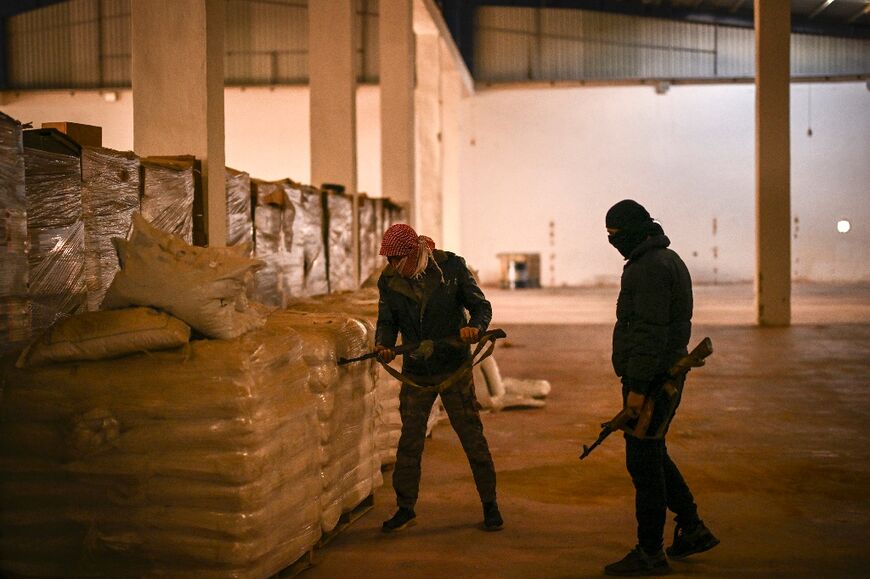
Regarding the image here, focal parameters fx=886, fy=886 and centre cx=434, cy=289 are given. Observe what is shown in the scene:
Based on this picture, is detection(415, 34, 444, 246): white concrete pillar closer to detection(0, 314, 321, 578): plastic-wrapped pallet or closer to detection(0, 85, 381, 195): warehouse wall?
detection(0, 85, 381, 195): warehouse wall

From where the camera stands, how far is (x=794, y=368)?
9.79 metres

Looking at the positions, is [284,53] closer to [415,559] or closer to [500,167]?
[500,167]

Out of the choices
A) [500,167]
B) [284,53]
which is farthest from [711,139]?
[284,53]

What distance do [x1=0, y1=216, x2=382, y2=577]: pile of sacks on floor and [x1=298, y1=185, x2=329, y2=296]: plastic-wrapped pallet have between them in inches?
180

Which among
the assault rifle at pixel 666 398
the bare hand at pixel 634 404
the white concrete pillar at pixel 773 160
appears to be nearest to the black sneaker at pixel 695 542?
the assault rifle at pixel 666 398

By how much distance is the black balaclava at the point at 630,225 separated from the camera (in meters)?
3.87

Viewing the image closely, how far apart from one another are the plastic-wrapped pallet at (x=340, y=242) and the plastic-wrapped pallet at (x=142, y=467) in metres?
5.64

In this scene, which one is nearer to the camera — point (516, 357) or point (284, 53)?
point (516, 357)

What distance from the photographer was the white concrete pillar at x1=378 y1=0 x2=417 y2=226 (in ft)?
45.0

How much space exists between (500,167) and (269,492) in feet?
72.5

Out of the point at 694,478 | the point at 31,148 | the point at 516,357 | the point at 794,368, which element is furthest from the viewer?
the point at 516,357

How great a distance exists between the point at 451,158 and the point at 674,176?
21.4 feet

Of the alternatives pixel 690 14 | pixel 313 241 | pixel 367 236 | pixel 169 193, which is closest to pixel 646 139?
pixel 690 14

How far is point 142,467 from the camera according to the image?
335 centimetres
